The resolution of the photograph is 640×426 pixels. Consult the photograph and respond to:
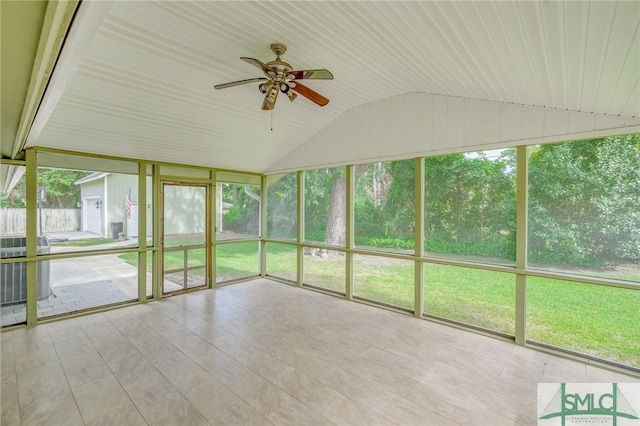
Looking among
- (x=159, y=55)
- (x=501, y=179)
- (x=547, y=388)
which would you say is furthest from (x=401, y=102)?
(x=547, y=388)

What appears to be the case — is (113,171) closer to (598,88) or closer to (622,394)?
(598,88)

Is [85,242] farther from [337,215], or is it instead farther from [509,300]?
[509,300]

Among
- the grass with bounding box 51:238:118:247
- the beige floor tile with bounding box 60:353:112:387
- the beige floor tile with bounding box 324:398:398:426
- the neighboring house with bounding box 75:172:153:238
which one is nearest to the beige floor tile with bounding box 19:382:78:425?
the beige floor tile with bounding box 60:353:112:387

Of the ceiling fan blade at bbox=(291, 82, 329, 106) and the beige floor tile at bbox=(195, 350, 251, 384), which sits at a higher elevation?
the ceiling fan blade at bbox=(291, 82, 329, 106)

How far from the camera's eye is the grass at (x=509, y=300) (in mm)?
3039

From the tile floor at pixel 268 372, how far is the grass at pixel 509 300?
308 millimetres

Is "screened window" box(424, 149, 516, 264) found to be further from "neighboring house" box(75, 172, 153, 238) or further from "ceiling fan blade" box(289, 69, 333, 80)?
"neighboring house" box(75, 172, 153, 238)

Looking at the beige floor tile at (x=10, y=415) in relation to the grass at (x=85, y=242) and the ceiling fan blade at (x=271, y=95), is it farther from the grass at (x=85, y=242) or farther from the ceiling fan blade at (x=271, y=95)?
the ceiling fan blade at (x=271, y=95)

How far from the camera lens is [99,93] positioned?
318cm

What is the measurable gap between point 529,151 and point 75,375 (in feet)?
17.7

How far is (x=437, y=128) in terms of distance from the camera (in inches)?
156
